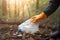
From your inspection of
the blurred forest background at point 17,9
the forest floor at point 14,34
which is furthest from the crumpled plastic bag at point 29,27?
the blurred forest background at point 17,9

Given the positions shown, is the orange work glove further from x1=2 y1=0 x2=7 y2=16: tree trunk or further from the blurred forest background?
x1=2 y1=0 x2=7 y2=16: tree trunk

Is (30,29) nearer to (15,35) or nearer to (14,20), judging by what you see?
(15,35)

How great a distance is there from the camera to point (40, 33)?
2.56 meters

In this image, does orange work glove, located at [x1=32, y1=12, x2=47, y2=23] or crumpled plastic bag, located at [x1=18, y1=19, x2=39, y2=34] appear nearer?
orange work glove, located at [x1=32, y1=12, x2=47, y2=23]

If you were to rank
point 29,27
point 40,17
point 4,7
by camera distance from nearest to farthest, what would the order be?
point 40,17 < point 29,27 < point 4,7

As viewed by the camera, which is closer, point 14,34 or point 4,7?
point 14,34

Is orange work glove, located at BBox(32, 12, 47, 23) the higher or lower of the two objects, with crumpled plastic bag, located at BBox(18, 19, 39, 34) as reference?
higher

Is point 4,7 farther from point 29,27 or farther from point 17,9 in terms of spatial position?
point 29,27

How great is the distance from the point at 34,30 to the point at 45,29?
10.8 inches

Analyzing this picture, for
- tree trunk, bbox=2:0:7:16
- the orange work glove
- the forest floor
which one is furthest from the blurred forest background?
the orange work glove

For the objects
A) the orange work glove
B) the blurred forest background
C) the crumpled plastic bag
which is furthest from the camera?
the blurred forest background

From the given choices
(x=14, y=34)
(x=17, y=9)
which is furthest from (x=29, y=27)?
(x=17, y=9)

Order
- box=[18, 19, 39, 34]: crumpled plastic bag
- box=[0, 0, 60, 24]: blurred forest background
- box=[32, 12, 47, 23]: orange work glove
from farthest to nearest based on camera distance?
box=[0, 0, 60, 24]: blurred forest background < box=[18, 19, 39, 34]: crumpled plastic bag < box=[32, 12, 47, 23]: orange work glove

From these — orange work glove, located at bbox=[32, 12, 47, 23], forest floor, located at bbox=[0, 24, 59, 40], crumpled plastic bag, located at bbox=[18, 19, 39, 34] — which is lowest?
forest floor, located at bbox=[0, 24, 59, 40]
